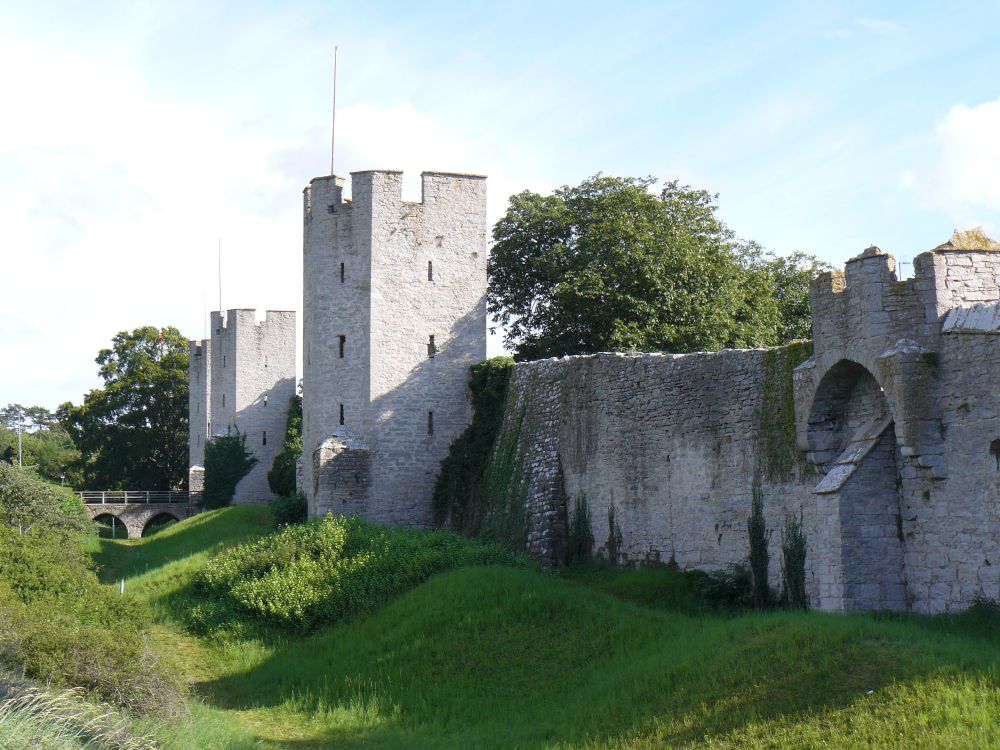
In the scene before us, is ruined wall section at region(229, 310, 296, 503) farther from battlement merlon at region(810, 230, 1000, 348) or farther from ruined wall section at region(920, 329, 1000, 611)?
ruined wall section at region(920, 329, 1000, 611)

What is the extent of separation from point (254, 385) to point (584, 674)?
114 feet

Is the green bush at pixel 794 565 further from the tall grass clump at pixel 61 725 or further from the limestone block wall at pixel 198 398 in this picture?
the limestone block wall at pixel 198 398

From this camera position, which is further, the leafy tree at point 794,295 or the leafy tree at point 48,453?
the leafy tree at point 48,453

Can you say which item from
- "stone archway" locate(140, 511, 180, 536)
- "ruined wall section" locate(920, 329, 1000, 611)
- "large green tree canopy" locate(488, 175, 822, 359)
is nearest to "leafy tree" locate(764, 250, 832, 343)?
"large green tree canopy" locate(488, 175, 822, 359)

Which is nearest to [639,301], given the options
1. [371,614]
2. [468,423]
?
[468,423]

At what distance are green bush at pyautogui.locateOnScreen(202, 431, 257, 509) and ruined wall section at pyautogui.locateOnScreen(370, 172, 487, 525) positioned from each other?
20674mm

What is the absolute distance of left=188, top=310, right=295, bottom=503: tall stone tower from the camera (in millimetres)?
46969

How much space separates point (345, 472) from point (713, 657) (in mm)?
15769

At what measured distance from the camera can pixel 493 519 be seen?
24.7 meters

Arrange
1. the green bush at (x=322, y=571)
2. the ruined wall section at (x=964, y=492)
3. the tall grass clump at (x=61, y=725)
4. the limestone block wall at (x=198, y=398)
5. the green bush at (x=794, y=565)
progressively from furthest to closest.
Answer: the limestone block wall at (x=198, y=398), the green bush at (x=322, y=571), the green bush at (x=794, y=565), the ruined wall section at (x=964, y=492), the tall grass clump at (x=61, y=725)

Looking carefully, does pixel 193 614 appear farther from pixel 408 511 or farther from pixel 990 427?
pixel 990 427

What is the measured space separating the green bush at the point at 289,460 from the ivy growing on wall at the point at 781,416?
26566 millimetres

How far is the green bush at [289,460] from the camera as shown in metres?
42.4

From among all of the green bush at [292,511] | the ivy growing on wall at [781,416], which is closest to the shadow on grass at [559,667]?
the ivy growing on wall at [781,416]
